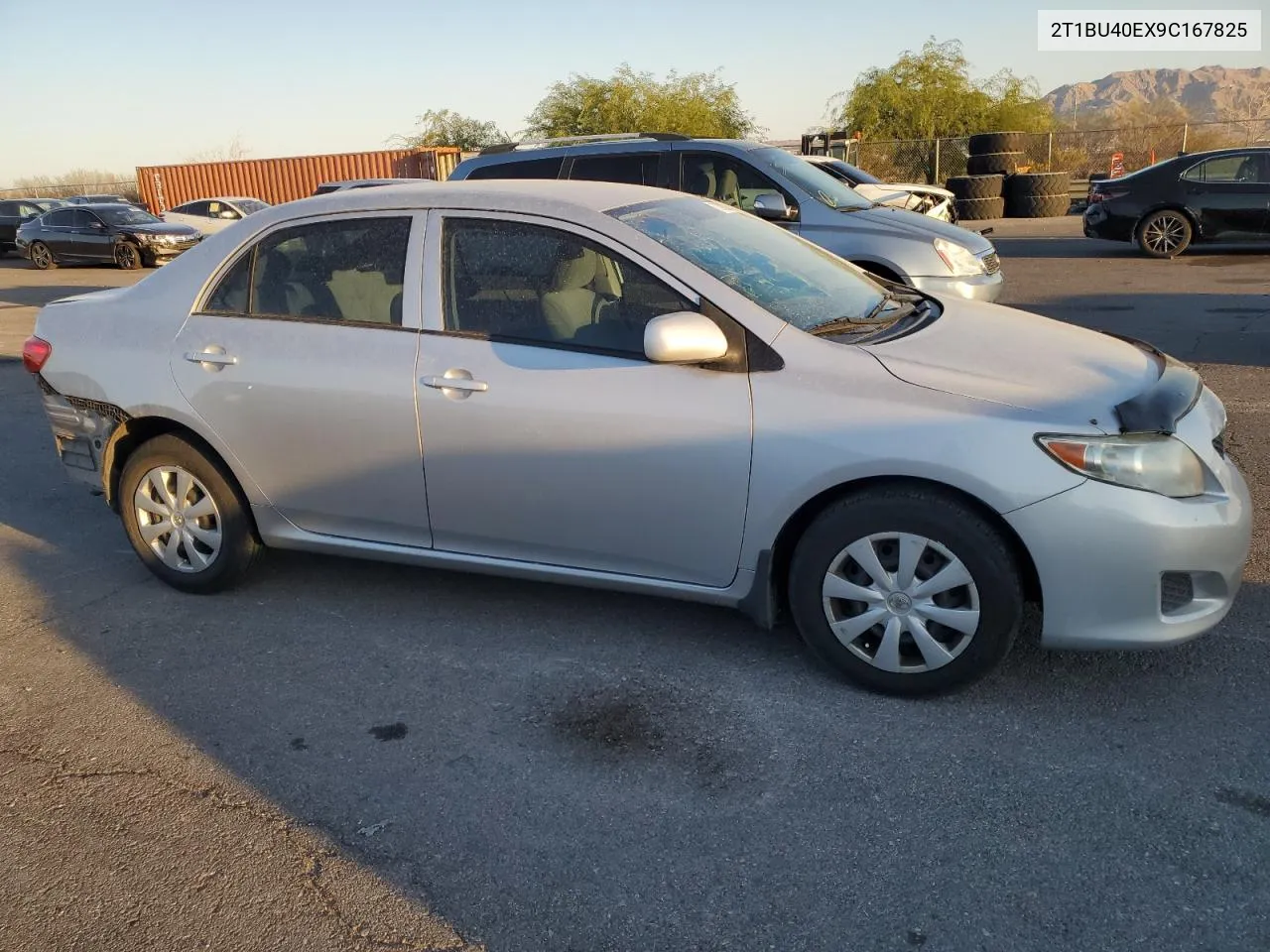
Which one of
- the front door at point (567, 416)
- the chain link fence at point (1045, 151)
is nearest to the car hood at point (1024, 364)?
the front door at point (567, 416)

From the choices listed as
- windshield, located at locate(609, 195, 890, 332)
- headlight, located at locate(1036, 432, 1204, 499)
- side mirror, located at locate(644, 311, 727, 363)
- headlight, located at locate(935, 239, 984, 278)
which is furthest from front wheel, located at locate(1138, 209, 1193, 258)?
side mirror, located at locate(644, 311, 727, 363)

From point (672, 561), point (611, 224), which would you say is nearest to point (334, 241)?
point (611, 224)

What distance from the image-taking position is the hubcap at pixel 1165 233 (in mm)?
14930

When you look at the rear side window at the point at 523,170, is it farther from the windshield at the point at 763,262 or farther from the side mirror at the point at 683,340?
the side mirror at the point at 683,340

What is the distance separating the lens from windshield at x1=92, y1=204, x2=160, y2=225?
22.0 meters

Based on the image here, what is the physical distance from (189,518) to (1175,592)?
3825 mm

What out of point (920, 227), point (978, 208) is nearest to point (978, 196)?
point (978, 208)

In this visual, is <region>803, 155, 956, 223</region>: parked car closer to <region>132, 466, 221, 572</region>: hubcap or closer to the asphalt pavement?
<region>132, 466, 221, 572</region>: hubcap

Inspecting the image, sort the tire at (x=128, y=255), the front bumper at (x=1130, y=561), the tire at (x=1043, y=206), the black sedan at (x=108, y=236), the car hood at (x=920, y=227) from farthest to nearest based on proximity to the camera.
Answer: the tire at (x=1043, y=206) → the tire at (x=128, y=255) → the black sedan at (x=108, y=236) → the car hood at (x=920, y=227) → the front bumper at (x=1130, y=561)

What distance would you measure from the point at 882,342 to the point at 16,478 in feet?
18.3

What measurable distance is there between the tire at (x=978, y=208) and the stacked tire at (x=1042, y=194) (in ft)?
1.97

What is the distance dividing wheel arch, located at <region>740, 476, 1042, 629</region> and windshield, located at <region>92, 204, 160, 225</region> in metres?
21.9

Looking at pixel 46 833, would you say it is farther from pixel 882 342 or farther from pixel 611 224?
pixel 882 342

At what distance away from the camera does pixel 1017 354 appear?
146 inches
